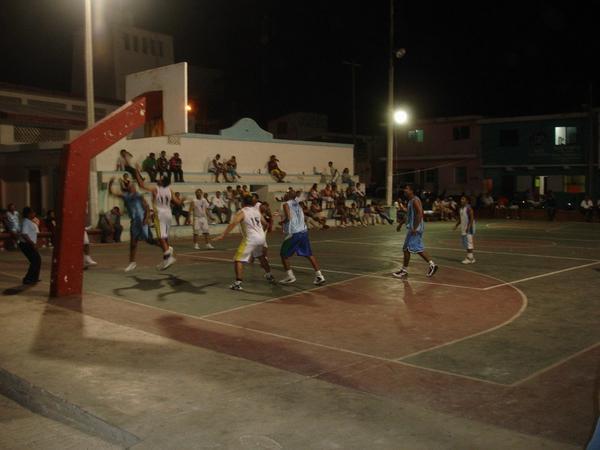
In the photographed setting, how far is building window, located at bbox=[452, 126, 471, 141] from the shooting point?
1845 inches

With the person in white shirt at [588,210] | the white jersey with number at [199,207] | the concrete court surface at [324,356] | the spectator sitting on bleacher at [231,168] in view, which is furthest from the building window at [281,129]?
the concrete court surface at [324,356]

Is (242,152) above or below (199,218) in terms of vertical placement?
above

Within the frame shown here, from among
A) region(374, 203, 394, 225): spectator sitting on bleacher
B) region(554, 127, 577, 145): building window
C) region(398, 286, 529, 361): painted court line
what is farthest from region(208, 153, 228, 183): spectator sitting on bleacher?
region(554, 127, 577, 145): building window

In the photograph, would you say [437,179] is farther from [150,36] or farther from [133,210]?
[133,210]

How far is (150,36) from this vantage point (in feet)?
155

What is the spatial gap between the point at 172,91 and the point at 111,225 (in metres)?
11.7

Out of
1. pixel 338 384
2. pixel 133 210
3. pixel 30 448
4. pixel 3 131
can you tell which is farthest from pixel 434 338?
pixel 3 131

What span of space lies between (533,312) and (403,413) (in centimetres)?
514

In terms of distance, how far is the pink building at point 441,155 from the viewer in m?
46.8

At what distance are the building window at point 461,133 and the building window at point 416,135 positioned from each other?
2578 mm

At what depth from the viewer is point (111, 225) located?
74.2 feet

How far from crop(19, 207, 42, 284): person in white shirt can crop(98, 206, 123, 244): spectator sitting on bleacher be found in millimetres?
9884

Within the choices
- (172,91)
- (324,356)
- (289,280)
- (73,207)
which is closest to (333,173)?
(289,280)

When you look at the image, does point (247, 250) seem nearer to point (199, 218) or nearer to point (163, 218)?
point (163, 218)
